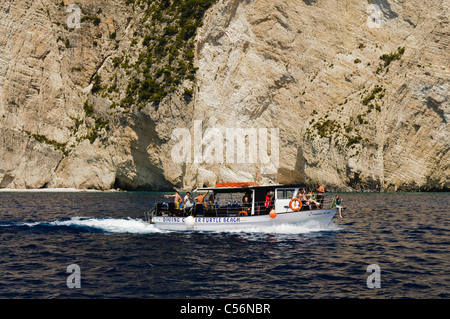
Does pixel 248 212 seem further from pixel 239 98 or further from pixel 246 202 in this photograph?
pixel 239 98

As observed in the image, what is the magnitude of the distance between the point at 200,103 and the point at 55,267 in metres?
60.4

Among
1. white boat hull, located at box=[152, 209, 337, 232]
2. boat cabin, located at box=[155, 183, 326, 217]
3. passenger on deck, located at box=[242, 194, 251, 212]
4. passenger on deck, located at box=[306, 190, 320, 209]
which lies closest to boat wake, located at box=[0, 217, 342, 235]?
white boat hull, located at box=[152, 209, 337, 232]

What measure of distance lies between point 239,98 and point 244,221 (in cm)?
5433

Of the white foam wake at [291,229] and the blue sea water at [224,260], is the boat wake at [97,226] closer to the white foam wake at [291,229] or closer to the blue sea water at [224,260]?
the blue sea water at [224,260]

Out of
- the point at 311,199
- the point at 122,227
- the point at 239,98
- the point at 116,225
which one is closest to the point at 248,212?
the point at 311,199

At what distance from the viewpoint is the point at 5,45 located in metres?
78.8

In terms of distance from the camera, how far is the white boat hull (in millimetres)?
25375

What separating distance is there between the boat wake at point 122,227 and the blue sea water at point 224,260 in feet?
0.22

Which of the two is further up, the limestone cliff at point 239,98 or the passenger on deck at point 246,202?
the limestone cliff at point 239,98

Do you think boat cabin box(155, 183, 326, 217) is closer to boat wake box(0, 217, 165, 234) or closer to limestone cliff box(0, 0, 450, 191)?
boat wake box(0, 217, 165, 234)

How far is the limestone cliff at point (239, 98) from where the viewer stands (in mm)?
68562

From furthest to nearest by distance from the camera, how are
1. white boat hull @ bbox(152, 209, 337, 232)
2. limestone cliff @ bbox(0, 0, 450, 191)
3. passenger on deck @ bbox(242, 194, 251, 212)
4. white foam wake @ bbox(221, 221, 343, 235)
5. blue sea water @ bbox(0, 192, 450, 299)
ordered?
limestone cliff @ bbox(0, 0, 450, 191), passenger on deck @ bbox(242, 194, 251, 212), white boat hull @ bbox(152, 209, 337, 232), white foam wake @ bbox(221, 221, 343, 235), blue sea water @ bbox(0, 192, 450, 299)

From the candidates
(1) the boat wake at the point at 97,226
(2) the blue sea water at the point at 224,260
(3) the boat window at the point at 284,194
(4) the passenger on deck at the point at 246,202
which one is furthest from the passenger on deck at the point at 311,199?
(1) the boat wake at the point at 97,226

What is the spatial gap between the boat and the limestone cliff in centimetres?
4367
